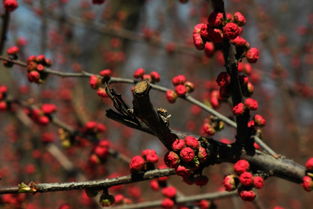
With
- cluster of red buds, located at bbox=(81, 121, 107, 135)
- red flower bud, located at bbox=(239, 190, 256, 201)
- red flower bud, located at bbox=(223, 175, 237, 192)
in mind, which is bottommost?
red flower bud, located at bbox=(239, 190, 256, 201)

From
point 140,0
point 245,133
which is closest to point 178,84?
point 245,133

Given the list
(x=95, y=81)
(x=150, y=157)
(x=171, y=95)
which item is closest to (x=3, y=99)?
(x=95, y=81)

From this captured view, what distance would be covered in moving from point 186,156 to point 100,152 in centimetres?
121

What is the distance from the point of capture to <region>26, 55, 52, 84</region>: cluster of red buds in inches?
84.8

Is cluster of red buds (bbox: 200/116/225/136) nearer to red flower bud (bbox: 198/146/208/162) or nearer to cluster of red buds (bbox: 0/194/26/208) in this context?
red flower bud (bbox: 198/146/208/162)

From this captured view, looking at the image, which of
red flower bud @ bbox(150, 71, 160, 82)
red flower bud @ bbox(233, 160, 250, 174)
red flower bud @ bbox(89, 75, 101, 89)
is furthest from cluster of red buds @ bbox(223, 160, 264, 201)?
red flower bud @ bbox(89, 75, 101, 89)

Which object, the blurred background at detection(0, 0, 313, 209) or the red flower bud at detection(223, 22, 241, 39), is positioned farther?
the blurred background at detection(0, 0, 313, 209)

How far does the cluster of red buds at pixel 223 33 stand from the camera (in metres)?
1.57

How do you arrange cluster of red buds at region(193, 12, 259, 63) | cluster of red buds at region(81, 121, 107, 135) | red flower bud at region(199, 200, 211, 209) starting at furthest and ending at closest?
1. cluster of red buds at region(81, 121, 107, 135)
2. red flower bud at region(199, 200, 211, 209)
3. cluster of red buds at region(193, 12, 259, 63)

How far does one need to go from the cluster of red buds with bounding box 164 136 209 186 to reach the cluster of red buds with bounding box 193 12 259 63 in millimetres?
456

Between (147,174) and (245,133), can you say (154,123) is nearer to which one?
(147,174)

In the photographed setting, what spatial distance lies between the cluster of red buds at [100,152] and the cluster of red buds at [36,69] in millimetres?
662

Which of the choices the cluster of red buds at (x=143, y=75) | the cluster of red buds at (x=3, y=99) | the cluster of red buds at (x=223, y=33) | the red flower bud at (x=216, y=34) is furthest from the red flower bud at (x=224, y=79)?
the cluster of red buds at (x=3, y=99)

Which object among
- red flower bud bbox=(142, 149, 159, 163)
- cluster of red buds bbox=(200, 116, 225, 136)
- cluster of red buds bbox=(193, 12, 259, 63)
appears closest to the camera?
cluster of red buds bbox=(193, 12, 259, 63)
